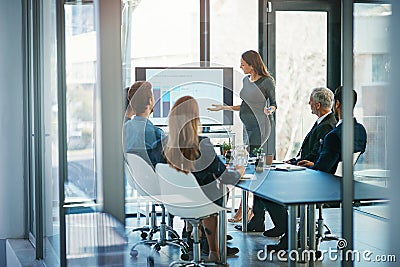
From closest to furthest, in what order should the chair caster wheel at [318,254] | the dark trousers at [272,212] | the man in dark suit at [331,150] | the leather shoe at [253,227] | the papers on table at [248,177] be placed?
the man in dark suit at [331,150], the chair caster wheel at [318,254], the papers on table at [248,177], the dark trousers at [272,212], the leather shoe at [253,227]

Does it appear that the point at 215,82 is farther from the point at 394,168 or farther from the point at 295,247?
→ the point at 394,168

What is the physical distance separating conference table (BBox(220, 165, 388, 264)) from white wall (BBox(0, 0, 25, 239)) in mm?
2575

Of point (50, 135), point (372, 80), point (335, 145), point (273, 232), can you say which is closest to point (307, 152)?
point (273, 232)

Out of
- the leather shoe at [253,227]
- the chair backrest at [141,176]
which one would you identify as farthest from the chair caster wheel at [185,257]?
the leather shoe at [253,227]

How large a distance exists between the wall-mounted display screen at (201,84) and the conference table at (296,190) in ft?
7.33

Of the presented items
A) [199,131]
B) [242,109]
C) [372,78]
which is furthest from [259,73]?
[372,78]

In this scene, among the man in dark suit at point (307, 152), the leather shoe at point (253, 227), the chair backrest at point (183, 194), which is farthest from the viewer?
the leather shoe at point (253, 227)

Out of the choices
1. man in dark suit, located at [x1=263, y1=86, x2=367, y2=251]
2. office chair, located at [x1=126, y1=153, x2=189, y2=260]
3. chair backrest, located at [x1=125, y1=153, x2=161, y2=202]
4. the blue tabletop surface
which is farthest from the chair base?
man in dark suit, located at [x1=263, y1=86, x2=367, y2=251]

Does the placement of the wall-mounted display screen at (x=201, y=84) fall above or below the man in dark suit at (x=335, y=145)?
above

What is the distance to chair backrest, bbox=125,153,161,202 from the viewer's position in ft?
14.8

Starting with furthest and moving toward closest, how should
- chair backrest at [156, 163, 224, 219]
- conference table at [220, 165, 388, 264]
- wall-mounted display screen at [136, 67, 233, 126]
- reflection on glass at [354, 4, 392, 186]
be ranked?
wall-mounted display screen at [136, 67, 233, 126] → chair backrest at [156, 163, 224, 219] → conference table at [220, 165, 388, 264] → reflection on glass at [354, 4, 392, 186]

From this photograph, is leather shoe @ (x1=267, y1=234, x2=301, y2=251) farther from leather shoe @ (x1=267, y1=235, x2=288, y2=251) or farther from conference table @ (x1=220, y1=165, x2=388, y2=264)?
conference table @ (x1=220, y1=165, x2=388, y2=264)

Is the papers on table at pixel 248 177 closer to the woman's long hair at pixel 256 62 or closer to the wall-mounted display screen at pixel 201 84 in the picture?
the woman's long hair at pixel 256 62

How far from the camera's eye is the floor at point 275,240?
2510mm
